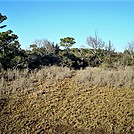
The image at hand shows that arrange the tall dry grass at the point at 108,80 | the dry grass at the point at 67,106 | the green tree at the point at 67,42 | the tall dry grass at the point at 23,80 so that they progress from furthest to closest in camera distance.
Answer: the green tree at the point at 67,42, the tall dry grass at the point at 108,80, the tall dry grass at the point at 23,80, the dry grass at the point at 67,106

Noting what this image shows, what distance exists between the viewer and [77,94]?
10.2 metres

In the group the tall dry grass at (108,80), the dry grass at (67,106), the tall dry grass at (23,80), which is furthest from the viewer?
the tall dry grass at (108,80)

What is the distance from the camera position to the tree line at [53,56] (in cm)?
1506

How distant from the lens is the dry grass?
7.48m

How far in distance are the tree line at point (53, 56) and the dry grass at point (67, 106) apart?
9.63ft

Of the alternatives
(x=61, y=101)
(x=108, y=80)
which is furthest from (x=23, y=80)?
(x=108, y=80)

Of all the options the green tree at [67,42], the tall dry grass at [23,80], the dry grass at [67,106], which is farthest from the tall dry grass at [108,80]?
the green tree at [67,42]

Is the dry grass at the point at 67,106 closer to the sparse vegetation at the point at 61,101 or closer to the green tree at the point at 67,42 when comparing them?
the sparse vegetation at the point at 61,101

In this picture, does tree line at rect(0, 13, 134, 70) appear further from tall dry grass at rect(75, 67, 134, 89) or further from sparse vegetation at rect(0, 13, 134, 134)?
tall dry grass at rect(75, 67, 134, 89)

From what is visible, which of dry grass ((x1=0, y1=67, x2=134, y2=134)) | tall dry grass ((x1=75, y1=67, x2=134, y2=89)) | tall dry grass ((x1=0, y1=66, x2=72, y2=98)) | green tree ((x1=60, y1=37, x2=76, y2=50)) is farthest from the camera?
green tree ((x1=60, y1=37, x2=76, y2=50))

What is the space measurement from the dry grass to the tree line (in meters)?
2.94

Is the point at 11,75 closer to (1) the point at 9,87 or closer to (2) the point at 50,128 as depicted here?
(1) the point at 9,87

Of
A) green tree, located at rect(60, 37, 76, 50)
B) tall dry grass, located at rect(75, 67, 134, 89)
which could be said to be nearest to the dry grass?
tall dry grass, located at rect(75, 67, 134, 89)

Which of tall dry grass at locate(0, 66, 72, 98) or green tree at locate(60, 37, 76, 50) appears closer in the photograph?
tall dry grass at locate(0, 66, 72, 98)
